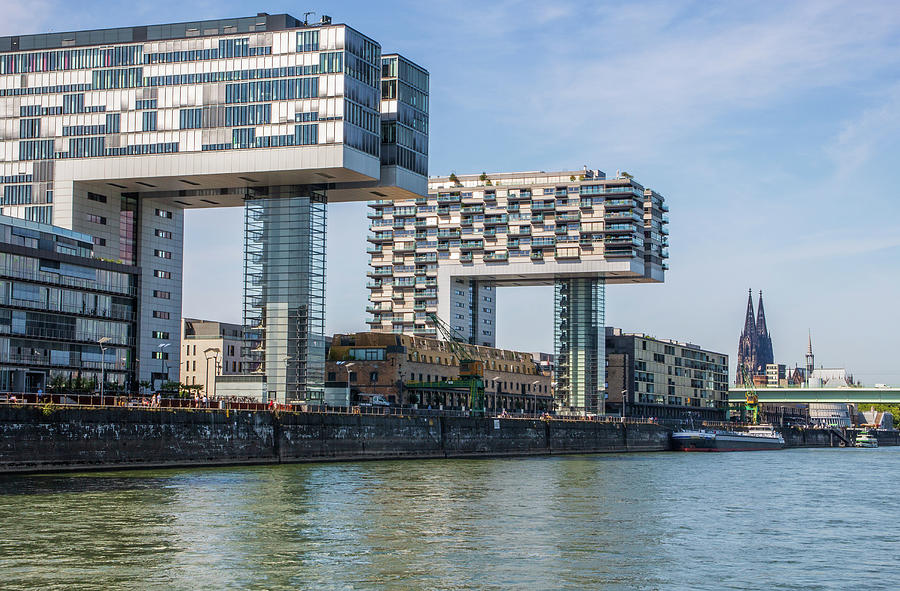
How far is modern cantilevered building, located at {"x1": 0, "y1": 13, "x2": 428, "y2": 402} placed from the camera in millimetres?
125125

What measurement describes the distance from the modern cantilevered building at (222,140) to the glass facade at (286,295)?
0.15m

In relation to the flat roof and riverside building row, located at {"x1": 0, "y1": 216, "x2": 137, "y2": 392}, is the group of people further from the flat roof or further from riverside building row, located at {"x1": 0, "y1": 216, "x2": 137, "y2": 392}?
the flat roof

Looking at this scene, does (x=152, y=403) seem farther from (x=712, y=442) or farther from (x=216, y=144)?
(x=712, y=442)

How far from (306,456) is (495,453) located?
3361 cm

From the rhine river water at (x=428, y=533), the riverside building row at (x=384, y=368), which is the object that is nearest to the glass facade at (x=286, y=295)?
the riverside building row at (x=384, y=368)

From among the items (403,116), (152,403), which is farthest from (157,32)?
(152,403)

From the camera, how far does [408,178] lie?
135875mm

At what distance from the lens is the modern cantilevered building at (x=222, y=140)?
125 meters

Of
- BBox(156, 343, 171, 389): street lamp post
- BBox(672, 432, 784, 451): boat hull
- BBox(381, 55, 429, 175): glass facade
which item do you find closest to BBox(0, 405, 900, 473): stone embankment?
BBox(381, 55, 429, 175): glass facade

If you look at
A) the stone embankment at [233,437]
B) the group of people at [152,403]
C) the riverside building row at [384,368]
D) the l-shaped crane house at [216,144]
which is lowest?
the stone embankment at [233,437]

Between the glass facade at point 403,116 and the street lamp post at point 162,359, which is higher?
the glass facade at point 403,116

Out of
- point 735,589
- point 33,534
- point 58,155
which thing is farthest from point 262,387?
point 735,589

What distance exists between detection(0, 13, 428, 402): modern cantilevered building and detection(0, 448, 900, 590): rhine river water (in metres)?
51.1

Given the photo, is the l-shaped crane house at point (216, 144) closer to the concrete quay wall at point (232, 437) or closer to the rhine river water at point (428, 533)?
the concrete quay wall at point (232, 437)
